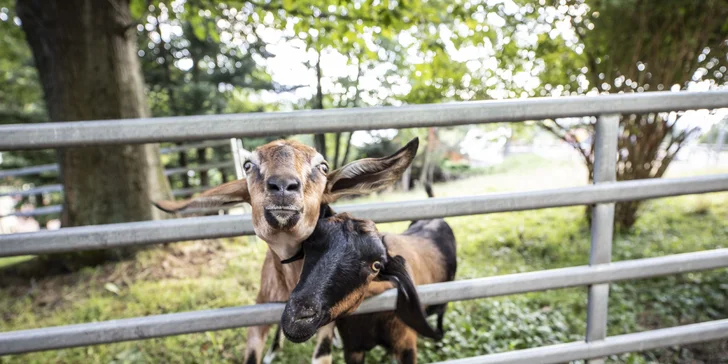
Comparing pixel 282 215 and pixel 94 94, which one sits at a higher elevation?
pixel 94 94

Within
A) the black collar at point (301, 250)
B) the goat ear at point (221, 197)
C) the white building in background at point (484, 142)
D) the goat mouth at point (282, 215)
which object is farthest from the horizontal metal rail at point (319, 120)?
the white building in background at point (484, 142)

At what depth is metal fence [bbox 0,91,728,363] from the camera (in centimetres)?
139

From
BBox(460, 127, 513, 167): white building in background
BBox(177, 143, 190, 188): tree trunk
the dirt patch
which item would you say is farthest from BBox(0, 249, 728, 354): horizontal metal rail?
BBox(177, 143, 190, 188): tree trunk

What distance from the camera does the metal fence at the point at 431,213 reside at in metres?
1.39

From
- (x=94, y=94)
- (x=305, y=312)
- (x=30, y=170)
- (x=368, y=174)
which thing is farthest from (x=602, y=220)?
(x=30, y=170)

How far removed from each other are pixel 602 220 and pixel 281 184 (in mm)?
1462

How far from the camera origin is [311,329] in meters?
1.07

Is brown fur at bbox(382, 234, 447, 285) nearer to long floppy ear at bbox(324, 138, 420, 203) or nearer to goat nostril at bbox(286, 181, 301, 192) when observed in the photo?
long floppy ear at bbox(324, 138, 420, 203)

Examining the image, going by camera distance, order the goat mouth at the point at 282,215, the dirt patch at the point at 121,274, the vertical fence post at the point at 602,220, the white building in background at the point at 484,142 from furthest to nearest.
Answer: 1. the white building in background at the point at 484,142
2. the dirt patch at the point at 121,274
3. the vertical fence post at the point at 602,220
4. the goat mouth at the point at 282,215

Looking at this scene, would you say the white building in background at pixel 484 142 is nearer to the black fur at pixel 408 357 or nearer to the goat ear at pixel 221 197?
the black fur at pixel 408 357

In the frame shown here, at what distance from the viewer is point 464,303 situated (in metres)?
3.35

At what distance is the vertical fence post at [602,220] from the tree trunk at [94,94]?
4.28 m

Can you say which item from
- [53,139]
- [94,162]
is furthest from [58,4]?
[53,139]

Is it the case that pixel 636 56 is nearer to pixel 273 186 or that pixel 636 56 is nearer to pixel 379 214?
pixel 379 214
